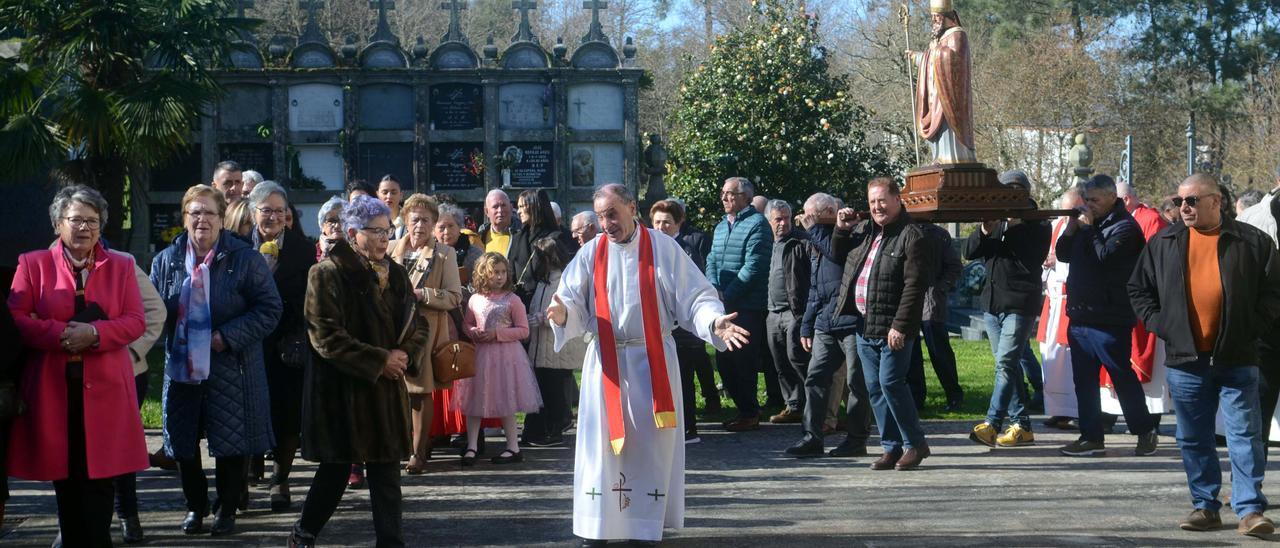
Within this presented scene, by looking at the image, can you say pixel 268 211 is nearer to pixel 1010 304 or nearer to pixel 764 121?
pixel 1010 304

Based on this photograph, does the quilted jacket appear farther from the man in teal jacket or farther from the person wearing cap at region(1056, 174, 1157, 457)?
the person wearing cap at region(1056, 174, 1157, 457)

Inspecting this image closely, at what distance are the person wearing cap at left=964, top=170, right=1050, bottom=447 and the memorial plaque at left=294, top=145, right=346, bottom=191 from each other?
448 inches

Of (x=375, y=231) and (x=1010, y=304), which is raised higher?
(x=375, y=231)

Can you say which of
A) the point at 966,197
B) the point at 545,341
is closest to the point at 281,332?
the point at 545,341

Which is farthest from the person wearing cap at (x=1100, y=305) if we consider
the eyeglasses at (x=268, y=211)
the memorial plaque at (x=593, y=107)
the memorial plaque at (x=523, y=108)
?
the memorial plaque at (x=523, y=108)

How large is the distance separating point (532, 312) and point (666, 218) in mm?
1383

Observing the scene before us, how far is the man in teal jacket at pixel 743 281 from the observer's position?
1130cm

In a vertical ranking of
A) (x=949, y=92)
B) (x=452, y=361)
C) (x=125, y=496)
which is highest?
(x=949, y=92)

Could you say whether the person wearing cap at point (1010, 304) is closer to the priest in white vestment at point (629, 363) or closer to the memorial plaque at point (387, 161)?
the priest in white vestment at point (629, 363)

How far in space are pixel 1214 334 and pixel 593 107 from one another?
13.6m

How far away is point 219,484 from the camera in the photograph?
7402mm

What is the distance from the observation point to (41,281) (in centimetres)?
646

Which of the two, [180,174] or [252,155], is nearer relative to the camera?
[180,174]

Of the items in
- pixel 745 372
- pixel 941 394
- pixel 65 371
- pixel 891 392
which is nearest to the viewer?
pixel 65 371
